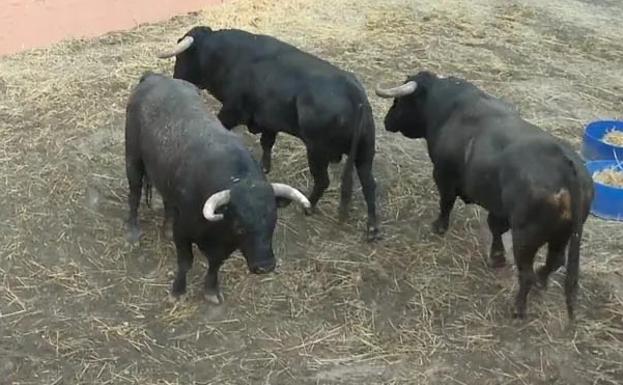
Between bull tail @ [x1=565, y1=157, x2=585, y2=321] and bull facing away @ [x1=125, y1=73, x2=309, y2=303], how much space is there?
145 centimetres

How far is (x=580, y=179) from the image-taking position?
476cm

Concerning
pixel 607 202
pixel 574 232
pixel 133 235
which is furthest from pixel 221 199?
pixel 607 202

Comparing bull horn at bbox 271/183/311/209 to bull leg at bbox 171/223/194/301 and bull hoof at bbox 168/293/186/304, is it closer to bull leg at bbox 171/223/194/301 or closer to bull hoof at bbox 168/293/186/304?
bull leg at bbox 171/223/194/301

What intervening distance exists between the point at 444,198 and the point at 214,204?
2082mm

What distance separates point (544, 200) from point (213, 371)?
202 cm

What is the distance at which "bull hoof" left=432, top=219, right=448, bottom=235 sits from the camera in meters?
6.25

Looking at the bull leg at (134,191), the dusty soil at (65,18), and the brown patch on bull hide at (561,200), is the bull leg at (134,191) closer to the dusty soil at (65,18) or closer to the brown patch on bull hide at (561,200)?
the brown patch on bull hide at (561,200)

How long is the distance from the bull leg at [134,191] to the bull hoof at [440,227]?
6.81 feet

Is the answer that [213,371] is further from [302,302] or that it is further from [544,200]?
[544,200]

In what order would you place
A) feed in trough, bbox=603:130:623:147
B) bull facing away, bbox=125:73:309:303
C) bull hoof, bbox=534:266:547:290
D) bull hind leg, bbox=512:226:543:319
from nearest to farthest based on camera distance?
bull facing away, bbox=125:73:309:303, bull hind leg, bbox=512:226:543:319, bull hoof, bbox=534:266:547:290, feed in trough, bbox=603:130:623:147

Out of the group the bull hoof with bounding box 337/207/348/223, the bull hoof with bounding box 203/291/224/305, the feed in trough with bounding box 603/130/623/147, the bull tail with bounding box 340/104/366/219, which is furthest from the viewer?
the feed in trough with bounding box 603/130/623/147

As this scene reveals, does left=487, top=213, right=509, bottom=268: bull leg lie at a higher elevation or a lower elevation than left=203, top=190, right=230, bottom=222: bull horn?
lower

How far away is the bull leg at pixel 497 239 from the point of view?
18.6 feet

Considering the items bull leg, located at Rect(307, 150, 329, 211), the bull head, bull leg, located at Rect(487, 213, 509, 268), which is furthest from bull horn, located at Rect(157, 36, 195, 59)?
bull leg, located at Rect(487, 213, 509, 268)
